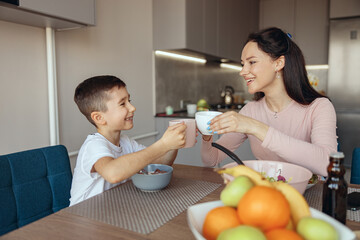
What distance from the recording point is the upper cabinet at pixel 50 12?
134cm

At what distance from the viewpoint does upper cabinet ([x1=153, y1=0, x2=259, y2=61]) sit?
282 centimetres

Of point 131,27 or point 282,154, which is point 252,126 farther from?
point 131,27

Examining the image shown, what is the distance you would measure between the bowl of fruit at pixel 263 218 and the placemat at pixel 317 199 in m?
0.35

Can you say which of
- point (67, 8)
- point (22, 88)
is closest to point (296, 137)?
point (67, 8)

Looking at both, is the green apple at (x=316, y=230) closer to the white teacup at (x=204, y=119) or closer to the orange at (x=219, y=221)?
the orange at (x=219, y=221)

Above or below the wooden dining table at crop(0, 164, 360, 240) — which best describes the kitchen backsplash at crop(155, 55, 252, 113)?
above

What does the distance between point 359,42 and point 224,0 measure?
1799 millimetres

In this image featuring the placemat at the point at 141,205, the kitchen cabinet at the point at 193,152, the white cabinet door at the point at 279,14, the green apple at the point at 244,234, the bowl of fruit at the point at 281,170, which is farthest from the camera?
the white cabinet door at the point at 279,14

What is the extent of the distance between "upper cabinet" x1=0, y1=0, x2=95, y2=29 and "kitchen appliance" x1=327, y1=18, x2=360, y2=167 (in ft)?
10.9

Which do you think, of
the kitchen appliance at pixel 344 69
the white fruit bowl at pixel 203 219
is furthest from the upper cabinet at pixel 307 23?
the white fruit bowl at pixel 203 219

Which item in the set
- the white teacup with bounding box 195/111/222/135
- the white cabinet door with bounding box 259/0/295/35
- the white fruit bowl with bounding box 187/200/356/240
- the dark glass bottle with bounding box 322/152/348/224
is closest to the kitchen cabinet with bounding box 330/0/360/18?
the white cabinet door with bounding box 259/0/295/35

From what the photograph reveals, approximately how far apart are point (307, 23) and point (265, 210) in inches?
189

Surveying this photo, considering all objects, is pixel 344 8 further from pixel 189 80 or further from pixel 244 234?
pixel 244 234

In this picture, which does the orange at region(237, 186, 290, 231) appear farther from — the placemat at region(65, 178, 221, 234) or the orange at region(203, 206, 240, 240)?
the placemat at region(65, 178, 221, 234)
